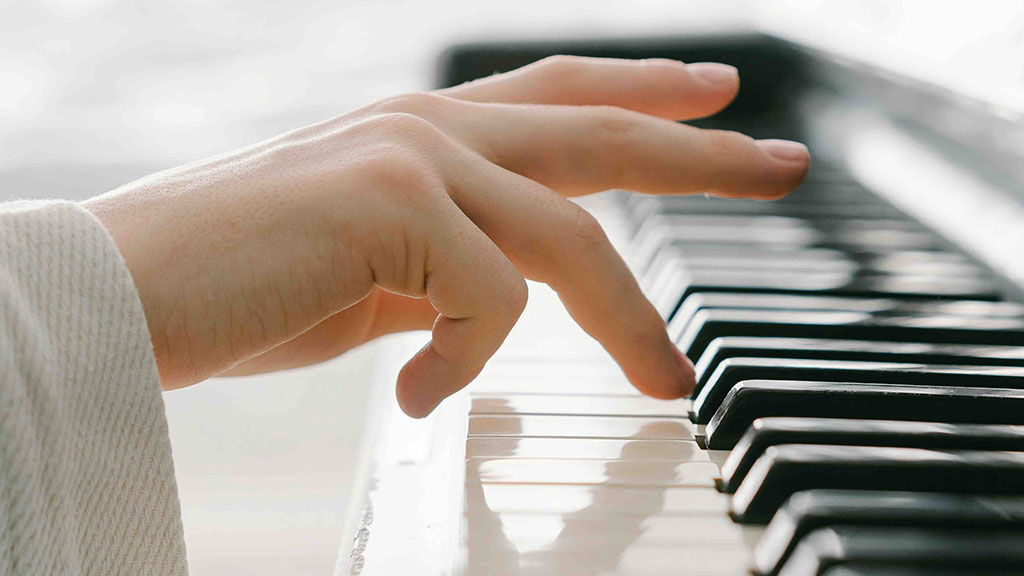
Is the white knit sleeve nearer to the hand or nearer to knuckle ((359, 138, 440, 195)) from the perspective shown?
the hand

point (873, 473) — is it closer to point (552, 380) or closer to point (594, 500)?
point (594, 500)

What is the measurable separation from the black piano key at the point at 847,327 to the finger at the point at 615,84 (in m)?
0.20

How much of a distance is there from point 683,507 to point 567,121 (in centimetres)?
32

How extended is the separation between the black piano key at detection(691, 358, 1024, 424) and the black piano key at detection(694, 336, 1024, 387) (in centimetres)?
1

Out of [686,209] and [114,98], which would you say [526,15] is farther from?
[686,209]

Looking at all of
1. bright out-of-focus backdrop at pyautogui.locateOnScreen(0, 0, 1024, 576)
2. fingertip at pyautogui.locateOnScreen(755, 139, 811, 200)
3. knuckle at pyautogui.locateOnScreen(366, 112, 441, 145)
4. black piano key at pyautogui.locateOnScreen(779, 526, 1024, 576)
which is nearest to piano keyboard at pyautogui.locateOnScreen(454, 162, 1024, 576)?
black piano key at pyautogui.locateOnScreen(779, 526, 1024, 576)

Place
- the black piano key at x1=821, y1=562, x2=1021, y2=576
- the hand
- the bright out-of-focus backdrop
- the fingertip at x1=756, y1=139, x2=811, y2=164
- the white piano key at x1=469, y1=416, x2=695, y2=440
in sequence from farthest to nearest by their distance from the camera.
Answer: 1. the bright out-of-focus backdrop
2. the fingertip at x1=756, y1=139, x2=811, y2=164
3. the white piano key at x1=469, y1=416, x2=695, y2=440
4. the hand
5. the black piano key at x1=821, y1=562, x2=1021, y2=576

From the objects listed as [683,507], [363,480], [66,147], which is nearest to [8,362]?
[363,480]

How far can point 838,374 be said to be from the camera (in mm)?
708

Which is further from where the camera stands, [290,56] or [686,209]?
[290,56]

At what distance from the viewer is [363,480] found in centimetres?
66

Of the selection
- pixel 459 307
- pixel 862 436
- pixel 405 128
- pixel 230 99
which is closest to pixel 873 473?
pixel 862 436

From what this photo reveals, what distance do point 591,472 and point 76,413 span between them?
1.05 feet

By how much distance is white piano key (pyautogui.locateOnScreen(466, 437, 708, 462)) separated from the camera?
0.67 meters
